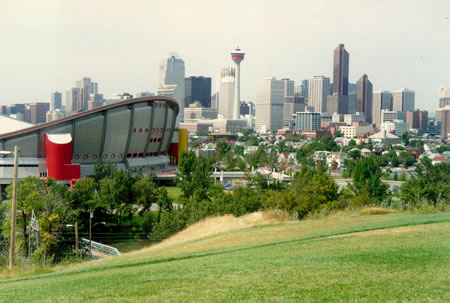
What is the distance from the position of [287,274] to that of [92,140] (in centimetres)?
4401

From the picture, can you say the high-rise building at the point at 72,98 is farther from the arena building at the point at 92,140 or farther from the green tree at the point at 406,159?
the arena building at the point at 92,140

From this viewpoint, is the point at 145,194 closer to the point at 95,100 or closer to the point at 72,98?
the point at 72,98

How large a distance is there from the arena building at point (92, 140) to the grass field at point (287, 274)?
31786 millimetres

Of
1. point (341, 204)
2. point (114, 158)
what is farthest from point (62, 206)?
point (114, 158)

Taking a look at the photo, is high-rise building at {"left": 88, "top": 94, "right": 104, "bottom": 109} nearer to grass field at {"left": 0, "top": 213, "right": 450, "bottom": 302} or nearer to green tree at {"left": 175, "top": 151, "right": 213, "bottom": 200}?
green tree at {"left": 175, "top": 151, "right": 213, "bottom": 200}

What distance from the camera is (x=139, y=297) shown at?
8508mm

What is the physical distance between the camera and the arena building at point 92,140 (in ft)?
152

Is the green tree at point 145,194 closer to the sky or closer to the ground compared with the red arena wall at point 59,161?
closer to the ground

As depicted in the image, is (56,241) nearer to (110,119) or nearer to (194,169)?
(194,169)

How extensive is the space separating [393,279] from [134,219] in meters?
28.9

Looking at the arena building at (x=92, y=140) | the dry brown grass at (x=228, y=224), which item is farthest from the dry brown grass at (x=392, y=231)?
the arena building at (x=92, y=140)

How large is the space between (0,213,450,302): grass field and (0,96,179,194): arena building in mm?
31786

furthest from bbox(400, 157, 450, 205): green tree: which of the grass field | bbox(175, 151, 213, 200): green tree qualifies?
the grass field

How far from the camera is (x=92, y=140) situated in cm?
5100
